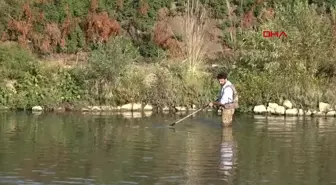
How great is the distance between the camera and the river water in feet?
43.9

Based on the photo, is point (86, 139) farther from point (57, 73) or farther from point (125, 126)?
point (57, 73)

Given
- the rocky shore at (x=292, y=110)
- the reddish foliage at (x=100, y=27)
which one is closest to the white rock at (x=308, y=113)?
the rocky shore at (x=292, y=110)

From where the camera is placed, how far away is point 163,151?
1647 centimetres

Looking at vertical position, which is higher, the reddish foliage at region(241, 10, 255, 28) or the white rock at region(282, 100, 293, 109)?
the reddish foliage at region(241, 10, 255, 28)

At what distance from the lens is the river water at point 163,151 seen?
13383 millimetres

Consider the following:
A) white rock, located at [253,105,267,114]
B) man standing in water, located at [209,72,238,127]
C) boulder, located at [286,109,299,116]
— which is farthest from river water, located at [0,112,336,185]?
white rock, located at [253,105,267,114]

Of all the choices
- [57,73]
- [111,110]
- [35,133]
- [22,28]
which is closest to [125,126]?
[35,133]

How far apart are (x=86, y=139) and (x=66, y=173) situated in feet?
16.5

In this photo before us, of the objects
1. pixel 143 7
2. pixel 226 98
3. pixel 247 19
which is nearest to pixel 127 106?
pixel 226 98

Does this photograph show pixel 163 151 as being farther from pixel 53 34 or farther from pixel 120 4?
pixel 120 4

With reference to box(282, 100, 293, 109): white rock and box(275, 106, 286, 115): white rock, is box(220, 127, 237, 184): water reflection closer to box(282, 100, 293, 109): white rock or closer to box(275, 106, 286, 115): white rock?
box(275, 106, 286, 115): white rock

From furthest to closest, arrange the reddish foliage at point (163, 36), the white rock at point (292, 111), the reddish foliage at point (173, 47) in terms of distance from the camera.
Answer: the reddish foliage at point (163, 36), the reddish foliage at point (173, 47), the white rock at point (292, 111)

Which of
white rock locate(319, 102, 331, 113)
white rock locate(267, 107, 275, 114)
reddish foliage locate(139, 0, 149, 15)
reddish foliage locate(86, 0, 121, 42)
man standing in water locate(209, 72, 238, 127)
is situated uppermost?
reddish foliage locate(139, 0, 149, 15)

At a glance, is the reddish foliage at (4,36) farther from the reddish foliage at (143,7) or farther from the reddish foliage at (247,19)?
the reddish foliage at (247,19)
